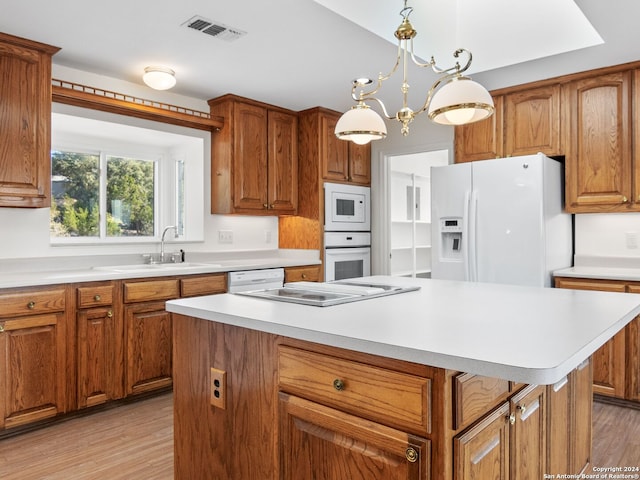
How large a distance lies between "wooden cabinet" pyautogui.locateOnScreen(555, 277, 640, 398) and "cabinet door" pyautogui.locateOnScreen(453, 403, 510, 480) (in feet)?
7.21

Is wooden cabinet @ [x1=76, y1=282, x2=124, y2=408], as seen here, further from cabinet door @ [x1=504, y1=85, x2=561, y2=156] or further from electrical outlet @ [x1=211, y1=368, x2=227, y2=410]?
cabinet door @ [x1=504, y1=85, x2=561, y2=156]

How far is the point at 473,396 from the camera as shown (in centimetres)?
114

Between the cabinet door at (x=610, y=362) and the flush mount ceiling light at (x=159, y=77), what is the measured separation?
10.5ft

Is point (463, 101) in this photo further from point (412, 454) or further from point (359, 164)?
point (359, 164)

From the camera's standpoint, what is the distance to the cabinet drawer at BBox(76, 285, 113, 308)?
2797 mm

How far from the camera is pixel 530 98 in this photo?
3658 millimetres

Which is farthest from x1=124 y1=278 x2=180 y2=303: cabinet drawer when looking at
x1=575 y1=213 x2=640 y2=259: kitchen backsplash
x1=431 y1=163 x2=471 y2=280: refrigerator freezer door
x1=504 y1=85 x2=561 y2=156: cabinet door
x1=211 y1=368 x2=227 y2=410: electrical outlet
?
x1=575 y1=213 x2=640 y2=259: kitchen backsplash

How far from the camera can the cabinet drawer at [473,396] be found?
1.07m

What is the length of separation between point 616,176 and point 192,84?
3.22 metres

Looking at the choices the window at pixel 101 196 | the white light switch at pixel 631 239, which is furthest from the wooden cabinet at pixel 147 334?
the white light switch at pixel 631 239

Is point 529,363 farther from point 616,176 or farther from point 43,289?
point 616,176

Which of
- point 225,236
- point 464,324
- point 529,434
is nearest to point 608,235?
point 529,434

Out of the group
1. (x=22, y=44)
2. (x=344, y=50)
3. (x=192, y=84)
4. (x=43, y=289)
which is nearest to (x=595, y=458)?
(x=344, y=50)

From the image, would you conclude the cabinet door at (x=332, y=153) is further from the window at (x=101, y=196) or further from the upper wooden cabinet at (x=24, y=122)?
the upper wooden cabinet at (x=24, y=122)
